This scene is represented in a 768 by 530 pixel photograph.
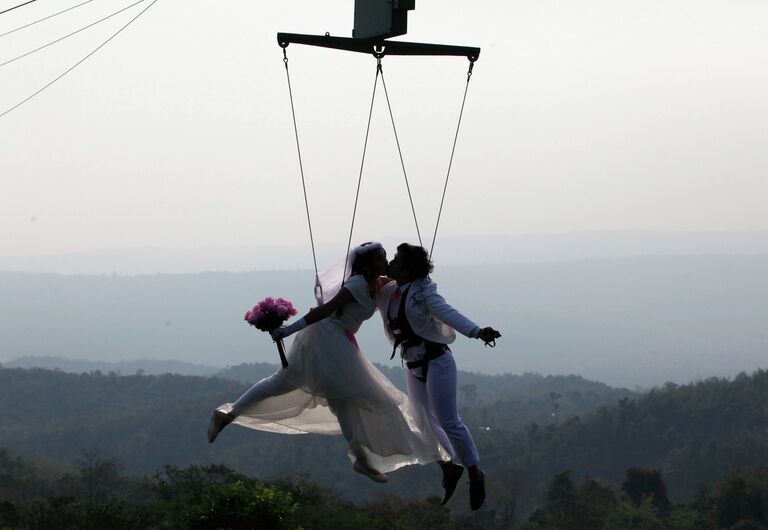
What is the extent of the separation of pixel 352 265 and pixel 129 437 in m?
106

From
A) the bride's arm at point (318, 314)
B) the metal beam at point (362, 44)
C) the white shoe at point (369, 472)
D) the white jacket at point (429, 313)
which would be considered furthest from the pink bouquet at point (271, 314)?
the metal beam at point (362, 44)

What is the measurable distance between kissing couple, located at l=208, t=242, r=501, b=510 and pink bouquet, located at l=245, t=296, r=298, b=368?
0.12 metres

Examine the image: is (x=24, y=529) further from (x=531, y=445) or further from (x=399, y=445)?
(x=531, y=445)

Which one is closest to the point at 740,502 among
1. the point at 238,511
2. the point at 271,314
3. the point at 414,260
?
the point at 238,511

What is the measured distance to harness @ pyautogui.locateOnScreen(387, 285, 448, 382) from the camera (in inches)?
297

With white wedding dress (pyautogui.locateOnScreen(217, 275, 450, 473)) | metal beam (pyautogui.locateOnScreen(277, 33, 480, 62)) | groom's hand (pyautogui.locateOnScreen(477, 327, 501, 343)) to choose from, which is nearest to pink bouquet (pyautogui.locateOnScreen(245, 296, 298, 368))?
white wedding dress (pyautogui.locateOnScreen(217, 275, 450, 473))

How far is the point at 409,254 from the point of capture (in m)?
7.49

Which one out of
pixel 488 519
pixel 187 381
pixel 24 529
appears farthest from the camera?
pixel 187 381

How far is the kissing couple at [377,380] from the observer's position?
296 inches

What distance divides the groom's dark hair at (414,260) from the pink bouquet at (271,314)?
0.82 m

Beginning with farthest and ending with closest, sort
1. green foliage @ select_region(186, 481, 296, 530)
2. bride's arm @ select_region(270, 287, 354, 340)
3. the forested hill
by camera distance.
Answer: the forested hill → green foliage @ select_region(186, 481, 296, 530) → bride's arm @ select_region(270, 287, 354, 340)

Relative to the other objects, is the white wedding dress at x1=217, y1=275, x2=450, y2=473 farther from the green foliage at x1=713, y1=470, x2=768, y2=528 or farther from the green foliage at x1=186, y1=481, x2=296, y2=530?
the green foliage at x1=713, y1=470, x2=768, y2=528

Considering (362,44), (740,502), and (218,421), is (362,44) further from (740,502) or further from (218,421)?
(740,502)

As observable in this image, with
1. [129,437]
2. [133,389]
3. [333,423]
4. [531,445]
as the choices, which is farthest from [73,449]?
[333,423]
